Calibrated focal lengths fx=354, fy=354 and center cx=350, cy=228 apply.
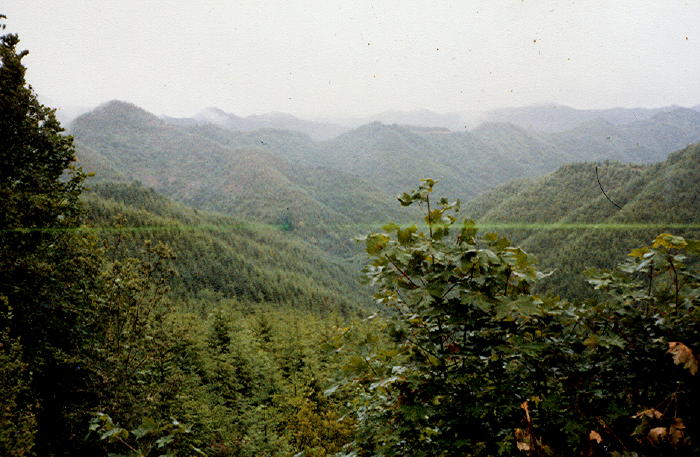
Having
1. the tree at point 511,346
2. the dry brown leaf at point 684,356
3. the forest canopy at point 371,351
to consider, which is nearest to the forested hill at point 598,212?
the forest canopy at point 371,351

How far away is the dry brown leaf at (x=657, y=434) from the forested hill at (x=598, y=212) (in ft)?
158

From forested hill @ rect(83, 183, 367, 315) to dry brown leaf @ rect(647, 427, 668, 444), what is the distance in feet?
130

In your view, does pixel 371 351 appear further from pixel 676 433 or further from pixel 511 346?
pixel 676 433

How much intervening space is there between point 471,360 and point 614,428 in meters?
0.78

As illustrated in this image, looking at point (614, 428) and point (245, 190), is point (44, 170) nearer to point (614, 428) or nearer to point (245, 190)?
point (614, 428)

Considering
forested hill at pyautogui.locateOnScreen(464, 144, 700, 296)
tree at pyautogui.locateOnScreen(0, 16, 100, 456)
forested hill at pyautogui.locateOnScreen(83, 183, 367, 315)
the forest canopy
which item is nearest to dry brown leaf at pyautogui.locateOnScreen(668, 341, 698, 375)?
the forest canopy

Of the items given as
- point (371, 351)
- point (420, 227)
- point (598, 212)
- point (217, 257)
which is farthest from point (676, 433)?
point (598, 212)

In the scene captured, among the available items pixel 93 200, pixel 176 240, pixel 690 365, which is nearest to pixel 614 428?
pixel 690 365

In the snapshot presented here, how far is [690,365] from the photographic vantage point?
1449 millimetres

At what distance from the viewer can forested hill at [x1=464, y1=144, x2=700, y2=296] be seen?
6906 cm

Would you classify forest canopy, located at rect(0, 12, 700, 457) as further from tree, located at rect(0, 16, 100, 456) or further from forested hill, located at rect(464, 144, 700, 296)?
forested hill, located at rect(464, 144, 700, 296)

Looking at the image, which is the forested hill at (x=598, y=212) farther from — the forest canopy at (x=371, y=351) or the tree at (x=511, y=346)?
the tree at (x=511, y=346)

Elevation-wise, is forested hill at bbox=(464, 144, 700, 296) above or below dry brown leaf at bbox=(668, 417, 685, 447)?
below

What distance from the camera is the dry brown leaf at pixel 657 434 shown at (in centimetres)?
144
